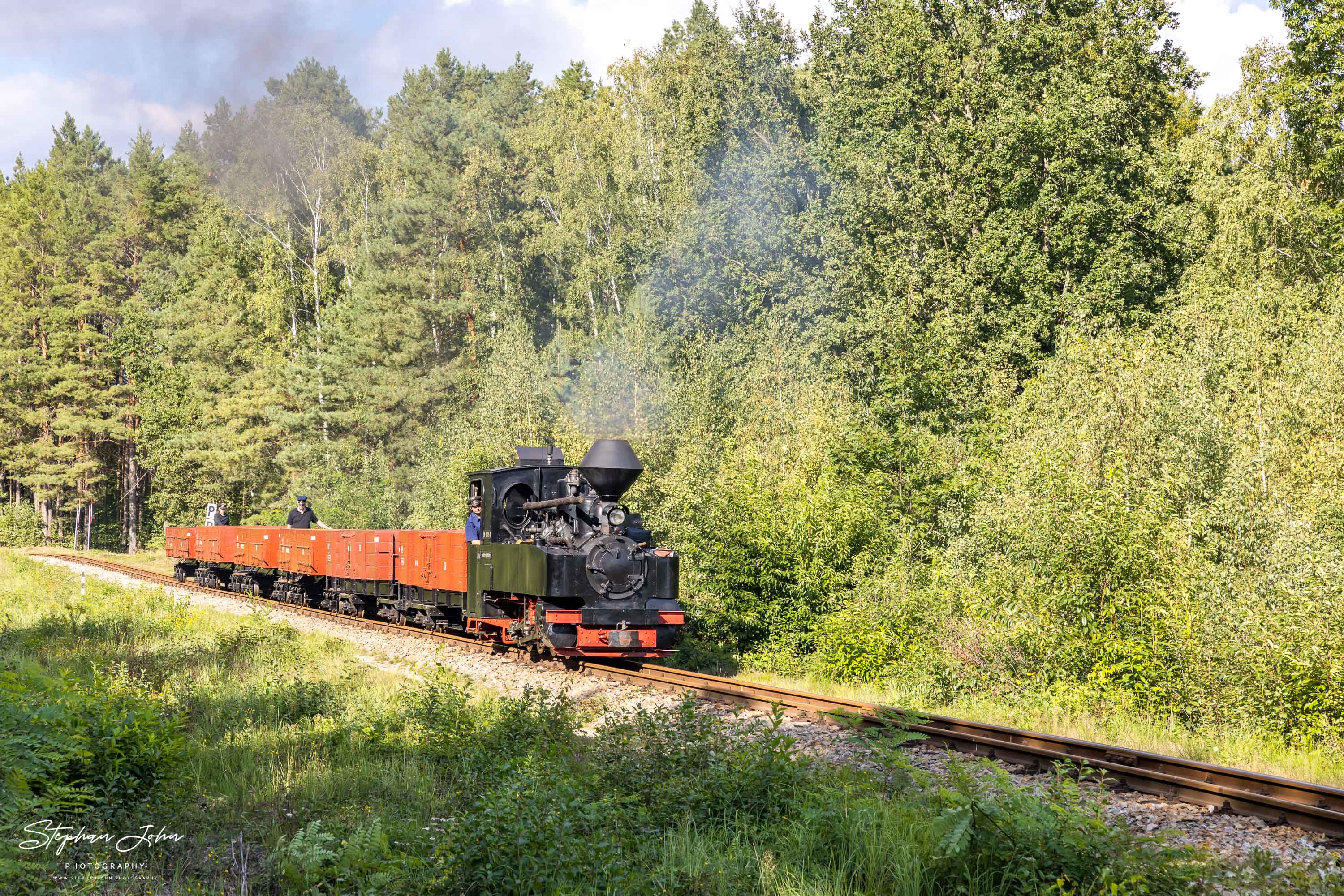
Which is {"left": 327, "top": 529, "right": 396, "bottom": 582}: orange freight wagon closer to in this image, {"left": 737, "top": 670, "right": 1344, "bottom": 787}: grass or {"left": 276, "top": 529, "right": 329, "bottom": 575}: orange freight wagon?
{"left": 276, "top": 529, "right": 329, "bottom": 575}: orange freight wagon

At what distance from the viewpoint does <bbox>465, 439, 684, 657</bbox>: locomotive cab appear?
48.9 feet

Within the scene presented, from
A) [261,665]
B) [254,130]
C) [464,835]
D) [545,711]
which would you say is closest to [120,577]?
[261,665]

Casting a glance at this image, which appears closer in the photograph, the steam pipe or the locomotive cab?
the locomotive cab

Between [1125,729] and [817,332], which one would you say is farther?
[817,332]

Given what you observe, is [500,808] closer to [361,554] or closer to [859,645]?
[859,645]

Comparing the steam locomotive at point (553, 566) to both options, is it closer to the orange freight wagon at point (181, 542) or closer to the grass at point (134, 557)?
the orange freight wagon at point (181, 542)

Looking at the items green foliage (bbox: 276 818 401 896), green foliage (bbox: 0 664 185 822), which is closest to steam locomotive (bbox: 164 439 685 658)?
green foliage (bbox: 0 664 185 822)

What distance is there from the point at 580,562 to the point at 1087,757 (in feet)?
25.5

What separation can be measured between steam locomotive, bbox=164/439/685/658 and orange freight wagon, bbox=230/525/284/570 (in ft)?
27.2

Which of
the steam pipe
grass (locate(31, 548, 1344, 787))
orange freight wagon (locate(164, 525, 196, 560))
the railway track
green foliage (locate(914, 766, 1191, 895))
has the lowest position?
grass (locate(31, 548, 1344, 787))

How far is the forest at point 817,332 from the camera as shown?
14.9 m

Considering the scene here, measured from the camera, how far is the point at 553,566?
14727mm

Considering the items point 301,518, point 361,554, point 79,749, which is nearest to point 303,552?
point 301,518

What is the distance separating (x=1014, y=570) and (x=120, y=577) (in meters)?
31.7
